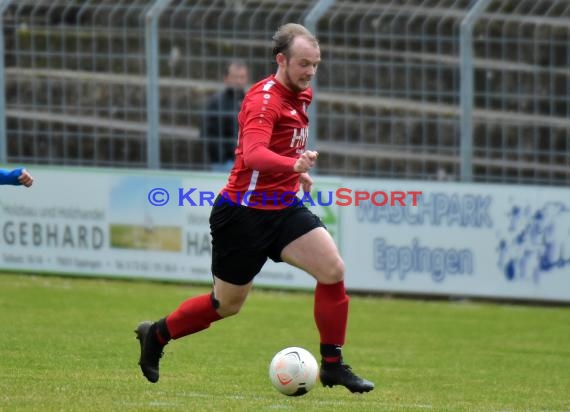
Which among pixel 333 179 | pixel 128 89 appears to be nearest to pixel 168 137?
pixel 128 89

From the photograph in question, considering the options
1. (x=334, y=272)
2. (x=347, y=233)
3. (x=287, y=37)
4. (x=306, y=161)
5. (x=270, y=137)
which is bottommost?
(x=347, y=233)

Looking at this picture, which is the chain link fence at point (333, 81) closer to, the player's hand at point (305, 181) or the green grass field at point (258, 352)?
the green grass field at point (258, 352)

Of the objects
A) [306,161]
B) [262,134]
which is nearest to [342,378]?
[306,161]

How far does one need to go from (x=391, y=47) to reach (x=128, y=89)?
3.09 meters

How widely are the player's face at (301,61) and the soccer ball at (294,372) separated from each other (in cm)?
154

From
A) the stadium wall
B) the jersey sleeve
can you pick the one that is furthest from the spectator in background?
the jersey sleeve

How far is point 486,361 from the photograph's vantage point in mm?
10891

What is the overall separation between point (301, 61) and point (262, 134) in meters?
0.51

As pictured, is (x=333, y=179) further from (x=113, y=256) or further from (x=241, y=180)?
(x=241, y=180)

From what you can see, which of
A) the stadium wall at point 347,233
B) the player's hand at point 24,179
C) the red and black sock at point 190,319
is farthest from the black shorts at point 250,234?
the stadium wall at point 347,233

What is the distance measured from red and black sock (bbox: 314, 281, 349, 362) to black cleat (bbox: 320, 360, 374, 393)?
42mm

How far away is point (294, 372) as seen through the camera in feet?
26.1

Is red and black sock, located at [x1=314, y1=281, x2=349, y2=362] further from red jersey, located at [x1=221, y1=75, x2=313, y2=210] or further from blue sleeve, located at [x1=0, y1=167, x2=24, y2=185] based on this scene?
blue sleeve, located at [x1=0, y1=167, x2=24, y2=185]

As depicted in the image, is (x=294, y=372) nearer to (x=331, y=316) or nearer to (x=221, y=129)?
(x=331, y=316)
